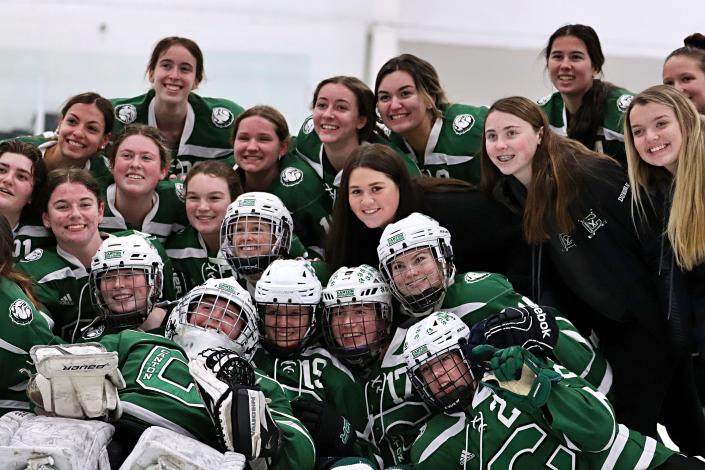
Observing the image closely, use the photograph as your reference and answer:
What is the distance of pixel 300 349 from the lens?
3.36 metres

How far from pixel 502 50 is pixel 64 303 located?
5.99 meters

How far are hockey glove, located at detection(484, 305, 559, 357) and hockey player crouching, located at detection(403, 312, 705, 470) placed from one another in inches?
2.2

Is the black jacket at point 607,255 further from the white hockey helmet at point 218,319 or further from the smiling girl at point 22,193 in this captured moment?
the smiling girl at point 22,193

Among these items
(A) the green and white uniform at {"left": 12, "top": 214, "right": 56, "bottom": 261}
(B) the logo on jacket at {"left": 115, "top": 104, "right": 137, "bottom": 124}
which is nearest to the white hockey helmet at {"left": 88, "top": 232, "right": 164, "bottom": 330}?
(A) the green and white uniform at {"left": 12, "top": 214, "right": 56, "bottom": 261}

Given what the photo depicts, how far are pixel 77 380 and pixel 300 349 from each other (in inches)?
30.3

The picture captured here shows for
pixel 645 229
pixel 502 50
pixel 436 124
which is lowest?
pixel 645 229

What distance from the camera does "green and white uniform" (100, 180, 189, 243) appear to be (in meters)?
4.13

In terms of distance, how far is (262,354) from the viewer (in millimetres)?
3428

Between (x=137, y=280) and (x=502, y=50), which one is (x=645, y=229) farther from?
(x=502, y=50)

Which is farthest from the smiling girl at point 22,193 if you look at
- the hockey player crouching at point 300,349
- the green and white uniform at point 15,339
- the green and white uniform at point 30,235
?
the hockey player crouching at point 300,349

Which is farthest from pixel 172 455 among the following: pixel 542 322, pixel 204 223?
pixel 204 223

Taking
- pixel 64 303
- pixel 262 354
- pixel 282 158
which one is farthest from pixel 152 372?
pixel 282 158

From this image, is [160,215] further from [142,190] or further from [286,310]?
[286,310]

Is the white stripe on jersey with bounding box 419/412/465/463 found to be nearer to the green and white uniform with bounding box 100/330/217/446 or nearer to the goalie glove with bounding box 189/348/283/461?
the goalie glove with bounding box 189/348/283/461
